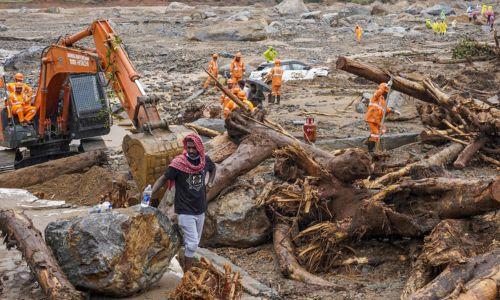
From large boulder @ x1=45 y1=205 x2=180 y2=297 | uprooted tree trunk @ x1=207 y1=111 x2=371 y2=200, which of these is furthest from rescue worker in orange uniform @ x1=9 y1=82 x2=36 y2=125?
large boulder @ x1=45 y1=205 x2=180 y2=297

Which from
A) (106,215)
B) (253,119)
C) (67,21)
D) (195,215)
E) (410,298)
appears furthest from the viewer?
(67,21)

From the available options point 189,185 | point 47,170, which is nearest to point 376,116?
point 47,170

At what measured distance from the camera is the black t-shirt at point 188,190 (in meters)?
7.48

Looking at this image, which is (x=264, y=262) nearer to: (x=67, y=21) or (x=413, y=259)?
(x=413, y=259)

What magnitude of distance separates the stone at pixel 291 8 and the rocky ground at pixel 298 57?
0.77 m

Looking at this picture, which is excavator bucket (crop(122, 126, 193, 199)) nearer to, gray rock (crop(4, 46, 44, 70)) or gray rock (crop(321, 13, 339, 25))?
gray rock (crop(4, 46, 44, 70))

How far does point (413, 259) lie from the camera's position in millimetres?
7754

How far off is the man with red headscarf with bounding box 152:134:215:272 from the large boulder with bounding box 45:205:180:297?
0.38 meters

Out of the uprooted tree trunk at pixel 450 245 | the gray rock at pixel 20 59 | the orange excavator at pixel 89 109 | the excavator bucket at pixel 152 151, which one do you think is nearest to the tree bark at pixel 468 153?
the uprooted tree trunk at pixel 450 245

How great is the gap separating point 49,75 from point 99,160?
5.82 feet

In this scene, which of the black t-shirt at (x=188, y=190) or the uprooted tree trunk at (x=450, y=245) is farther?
the black t-shirt at (x=188, y=190)

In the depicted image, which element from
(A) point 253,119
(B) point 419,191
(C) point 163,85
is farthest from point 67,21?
(B) point 419,191

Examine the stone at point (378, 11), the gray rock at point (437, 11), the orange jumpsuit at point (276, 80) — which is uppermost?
the orange jumpsuit at point (276, 80)

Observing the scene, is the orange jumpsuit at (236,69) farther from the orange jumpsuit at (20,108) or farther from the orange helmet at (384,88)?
the orange helmet at (384,88)
